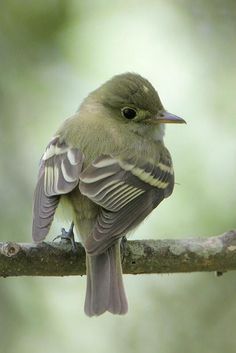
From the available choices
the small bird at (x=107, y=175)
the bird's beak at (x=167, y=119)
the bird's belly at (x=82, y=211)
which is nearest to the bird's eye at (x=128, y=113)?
the small bird at (x=107, y=175)

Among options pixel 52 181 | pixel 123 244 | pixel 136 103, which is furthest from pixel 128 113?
pixel 123 244

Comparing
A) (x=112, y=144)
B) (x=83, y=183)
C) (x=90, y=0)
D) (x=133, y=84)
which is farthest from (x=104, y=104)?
(x=90, y=0)

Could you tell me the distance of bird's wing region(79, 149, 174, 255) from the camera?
16.0 feet

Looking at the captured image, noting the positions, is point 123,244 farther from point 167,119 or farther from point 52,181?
point 167,119

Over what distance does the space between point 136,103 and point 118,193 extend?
106cm

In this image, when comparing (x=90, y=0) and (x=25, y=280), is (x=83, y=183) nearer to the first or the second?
(x=25, y=280)

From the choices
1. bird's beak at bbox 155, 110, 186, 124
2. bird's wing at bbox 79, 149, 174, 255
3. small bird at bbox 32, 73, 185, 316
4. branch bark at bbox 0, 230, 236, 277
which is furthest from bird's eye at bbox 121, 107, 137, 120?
branch bark at bbox 0, 230, 236, 277

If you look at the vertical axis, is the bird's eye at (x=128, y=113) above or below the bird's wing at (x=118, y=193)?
above

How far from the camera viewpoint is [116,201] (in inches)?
198

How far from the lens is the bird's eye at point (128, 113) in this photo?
5.98 metres

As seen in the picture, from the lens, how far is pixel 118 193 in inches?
201

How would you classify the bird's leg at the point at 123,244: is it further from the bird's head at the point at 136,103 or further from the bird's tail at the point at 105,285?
the bird's head at the point at 136,103

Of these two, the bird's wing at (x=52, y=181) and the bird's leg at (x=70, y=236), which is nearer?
the bird's wing at (x=52, y=181)

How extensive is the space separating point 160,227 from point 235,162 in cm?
80
